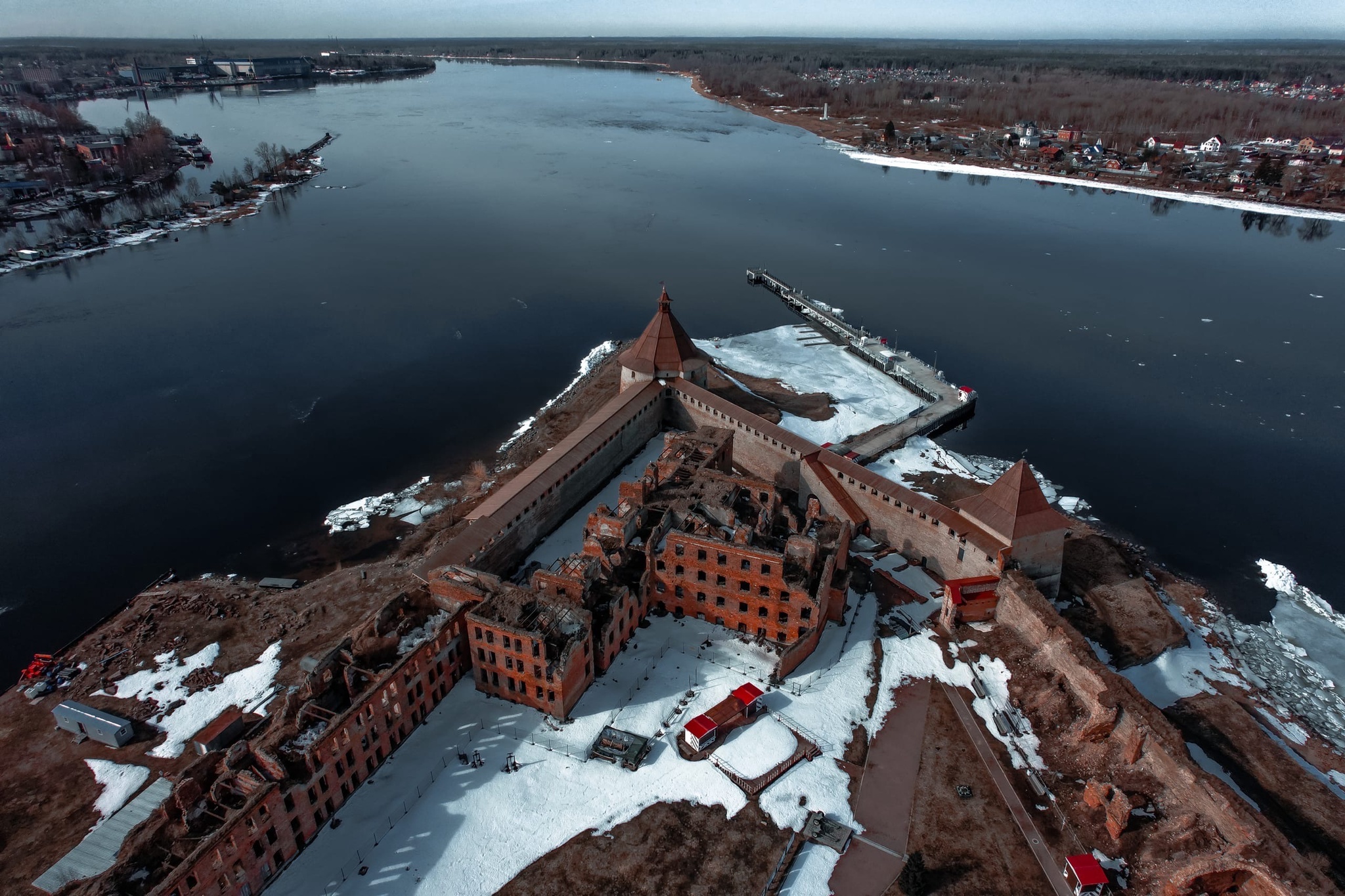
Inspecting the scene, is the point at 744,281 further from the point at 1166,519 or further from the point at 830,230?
the point at 1166,519

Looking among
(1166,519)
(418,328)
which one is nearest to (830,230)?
(418,328)

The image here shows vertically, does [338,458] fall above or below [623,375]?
below

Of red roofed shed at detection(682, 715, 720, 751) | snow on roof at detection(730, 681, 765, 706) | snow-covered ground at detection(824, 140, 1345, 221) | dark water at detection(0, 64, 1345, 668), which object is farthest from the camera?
snow-covered ground at detection(824, 140, 1345, 221)

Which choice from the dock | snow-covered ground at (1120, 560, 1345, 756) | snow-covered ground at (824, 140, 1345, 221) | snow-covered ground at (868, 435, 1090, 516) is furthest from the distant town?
snow-covered ground at (1120, 560, 1345, 756)

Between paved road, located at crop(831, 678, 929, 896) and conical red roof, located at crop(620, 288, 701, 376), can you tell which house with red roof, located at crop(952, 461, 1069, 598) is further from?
conical red roof, located at crop(620, 288, 701, 376)

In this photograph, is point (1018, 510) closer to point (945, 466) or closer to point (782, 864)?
point (945, 466)

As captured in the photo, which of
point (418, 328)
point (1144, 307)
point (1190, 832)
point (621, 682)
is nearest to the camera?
point (1190, 832)

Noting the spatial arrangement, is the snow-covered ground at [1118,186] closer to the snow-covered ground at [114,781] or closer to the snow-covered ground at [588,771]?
the snow-covered ground at [588,771]
